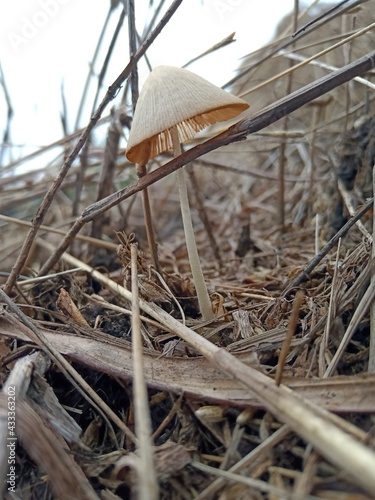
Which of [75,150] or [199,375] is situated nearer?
[199,375]

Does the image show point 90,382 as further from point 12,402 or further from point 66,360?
point 12,402

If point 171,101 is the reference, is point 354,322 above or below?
below

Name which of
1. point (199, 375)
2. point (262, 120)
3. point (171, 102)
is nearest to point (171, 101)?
point (171, 102)

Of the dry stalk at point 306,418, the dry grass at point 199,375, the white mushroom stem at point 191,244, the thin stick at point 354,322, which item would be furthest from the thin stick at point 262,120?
the dry stalk at point 306,418

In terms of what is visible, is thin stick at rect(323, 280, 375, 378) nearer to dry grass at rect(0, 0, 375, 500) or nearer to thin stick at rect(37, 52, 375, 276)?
dry grass at rect(0, 0, 375, 500)

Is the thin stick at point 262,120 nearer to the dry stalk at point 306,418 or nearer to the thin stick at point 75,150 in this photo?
the thin stick at point 75,150

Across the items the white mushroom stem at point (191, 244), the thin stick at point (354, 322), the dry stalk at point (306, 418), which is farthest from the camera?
the white mushroom stem at point (191, 244)

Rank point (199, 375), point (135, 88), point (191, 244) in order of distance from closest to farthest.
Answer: point (199, 375), point (191, 244), point (135, 88)

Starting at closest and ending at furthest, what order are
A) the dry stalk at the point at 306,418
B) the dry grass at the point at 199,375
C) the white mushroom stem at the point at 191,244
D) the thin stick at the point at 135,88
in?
the dry stalk at the point at 306,418
the dry grass at the point at 199,375
the white mushroom stem at the point at 191,244
the thin stick at the point at 135,88

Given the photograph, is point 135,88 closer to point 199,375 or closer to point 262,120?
point 262,120
